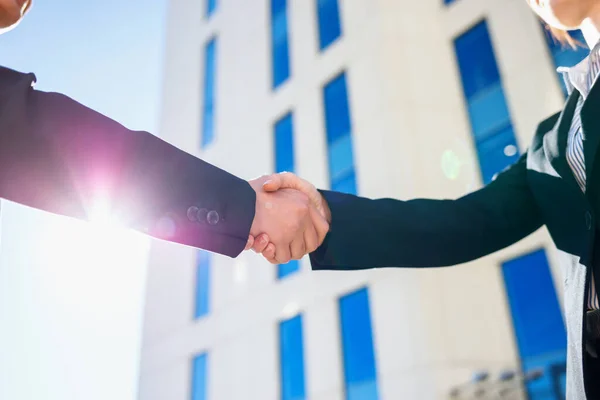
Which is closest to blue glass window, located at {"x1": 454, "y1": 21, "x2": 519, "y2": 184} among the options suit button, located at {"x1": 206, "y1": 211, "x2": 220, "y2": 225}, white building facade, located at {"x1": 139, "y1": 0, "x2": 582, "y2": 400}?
white building facade, located at {"x1": 139, "y1": 0, "x2": 582, "y2": 400}

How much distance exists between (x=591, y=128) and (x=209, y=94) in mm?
18324

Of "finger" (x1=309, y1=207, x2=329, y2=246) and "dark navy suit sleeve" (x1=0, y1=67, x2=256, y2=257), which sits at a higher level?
"finger" (x1=309, y1=207, x2=329, y2=246)

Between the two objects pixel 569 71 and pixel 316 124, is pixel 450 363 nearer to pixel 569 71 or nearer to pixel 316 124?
pixel 316 124

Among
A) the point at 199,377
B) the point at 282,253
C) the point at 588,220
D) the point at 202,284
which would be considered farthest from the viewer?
the point at 202,284

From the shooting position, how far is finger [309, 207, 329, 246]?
1664 mm

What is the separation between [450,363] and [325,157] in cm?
587

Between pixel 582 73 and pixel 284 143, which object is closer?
pixel 582 73

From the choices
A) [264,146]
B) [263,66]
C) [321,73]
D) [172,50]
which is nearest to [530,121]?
[321,73]

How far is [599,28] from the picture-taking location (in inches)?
69.5

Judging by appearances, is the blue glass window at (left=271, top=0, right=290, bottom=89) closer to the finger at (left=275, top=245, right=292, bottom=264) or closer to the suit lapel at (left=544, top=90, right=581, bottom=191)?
the suit lapel at (left=544, top=90, right=581, bottom=191)

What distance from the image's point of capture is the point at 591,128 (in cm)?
143

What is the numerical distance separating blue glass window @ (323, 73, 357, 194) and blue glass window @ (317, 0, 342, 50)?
134cm

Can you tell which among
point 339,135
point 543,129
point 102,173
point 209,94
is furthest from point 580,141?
point 209,94

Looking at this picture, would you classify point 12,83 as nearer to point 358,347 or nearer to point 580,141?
point 580,141
